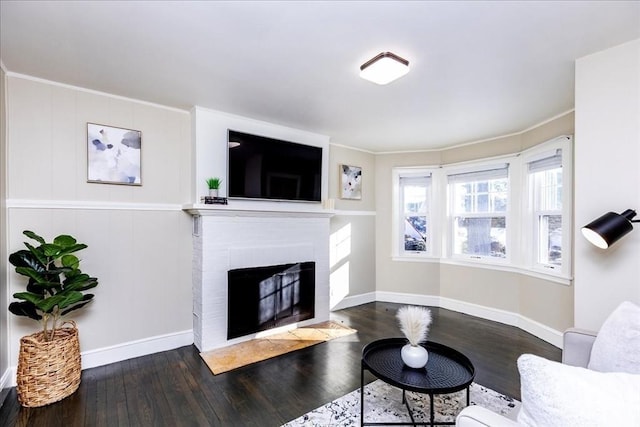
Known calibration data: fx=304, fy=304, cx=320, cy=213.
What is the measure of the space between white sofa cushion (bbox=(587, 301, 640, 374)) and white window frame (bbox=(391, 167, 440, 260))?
3.25 meters

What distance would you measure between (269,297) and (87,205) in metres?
1.94

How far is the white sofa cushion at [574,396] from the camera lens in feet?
2.44

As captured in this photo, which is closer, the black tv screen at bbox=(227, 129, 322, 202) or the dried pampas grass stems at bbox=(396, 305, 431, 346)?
the dried pampas grass stems at bbox=(396, 305, 431, 346)

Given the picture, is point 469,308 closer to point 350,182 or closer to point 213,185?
point 350,182

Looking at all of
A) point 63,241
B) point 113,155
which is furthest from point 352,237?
point 63,241

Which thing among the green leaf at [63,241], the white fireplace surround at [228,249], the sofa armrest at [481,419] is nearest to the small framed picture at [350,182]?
the white fireplace surround at [228,249]

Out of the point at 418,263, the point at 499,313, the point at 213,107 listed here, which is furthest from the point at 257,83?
the point at 499,313

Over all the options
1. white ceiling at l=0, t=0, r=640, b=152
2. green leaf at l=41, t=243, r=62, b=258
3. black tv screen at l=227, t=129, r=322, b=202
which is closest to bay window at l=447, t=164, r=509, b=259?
white ceiling at l=0, t=0, r=640, b=152

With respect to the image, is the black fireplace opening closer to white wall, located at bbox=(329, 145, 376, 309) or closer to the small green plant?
white wall, located at bbox=(329, 145, 376, 309)

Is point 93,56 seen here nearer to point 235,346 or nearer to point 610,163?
point 235,346

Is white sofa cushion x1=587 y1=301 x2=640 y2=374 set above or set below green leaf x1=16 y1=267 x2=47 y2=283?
below

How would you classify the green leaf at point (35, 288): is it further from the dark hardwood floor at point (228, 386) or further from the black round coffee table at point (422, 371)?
the black round coffee table at point (422, 371)

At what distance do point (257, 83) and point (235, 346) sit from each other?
2546 millimetres

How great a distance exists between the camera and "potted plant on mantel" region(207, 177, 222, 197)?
3.03 m
